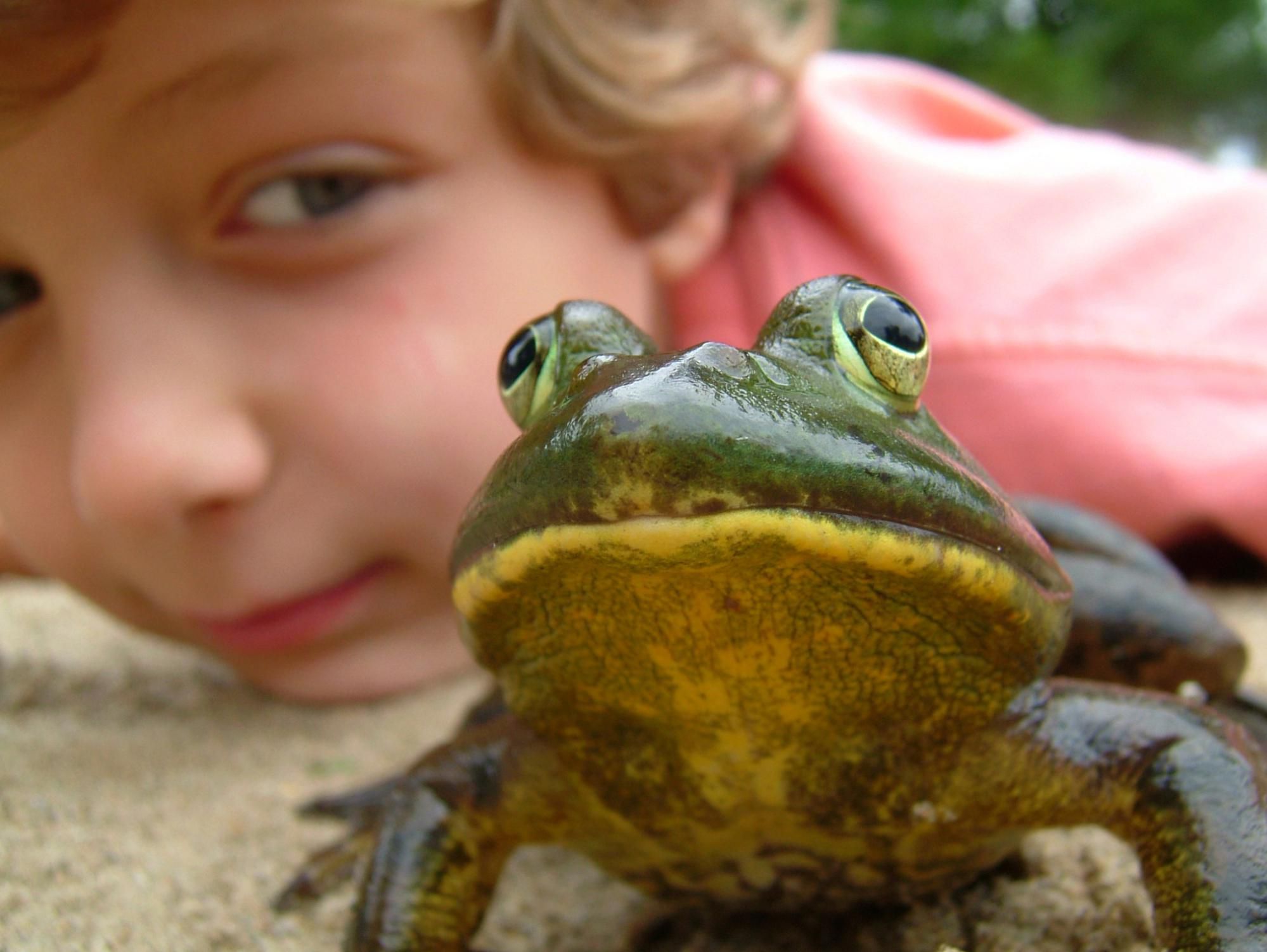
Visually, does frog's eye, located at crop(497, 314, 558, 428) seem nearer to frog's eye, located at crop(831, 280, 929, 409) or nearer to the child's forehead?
frog's eye, located at crop(831, 280, 929, 409)

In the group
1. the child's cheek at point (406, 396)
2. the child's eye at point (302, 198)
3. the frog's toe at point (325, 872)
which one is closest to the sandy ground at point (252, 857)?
the frog's toe at point (325, 872)

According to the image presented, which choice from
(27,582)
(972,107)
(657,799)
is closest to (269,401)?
(657,799)

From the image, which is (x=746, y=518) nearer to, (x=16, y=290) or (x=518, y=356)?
(x=518, y=356)

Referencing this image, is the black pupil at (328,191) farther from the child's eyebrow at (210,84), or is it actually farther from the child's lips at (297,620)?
the child's lips at (297,620)

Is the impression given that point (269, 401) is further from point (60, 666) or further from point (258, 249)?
point (60, 666)

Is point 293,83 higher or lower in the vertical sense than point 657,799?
higher

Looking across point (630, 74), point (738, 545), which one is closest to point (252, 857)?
point (738, 545)
